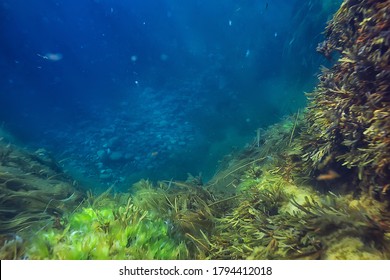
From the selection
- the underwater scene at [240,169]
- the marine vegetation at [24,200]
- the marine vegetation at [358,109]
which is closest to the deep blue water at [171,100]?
the underwater scene at [240,169]

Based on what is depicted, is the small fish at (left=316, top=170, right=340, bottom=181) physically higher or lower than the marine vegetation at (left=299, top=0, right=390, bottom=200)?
lower

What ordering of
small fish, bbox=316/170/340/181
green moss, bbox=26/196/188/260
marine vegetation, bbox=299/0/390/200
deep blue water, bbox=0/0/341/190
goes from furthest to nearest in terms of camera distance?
deep blue water, bbox=0/0/341/190 < small fish, bbox=316/170/340/181 < marine vegetation, bbox=299/0/390/200 < green moss, bbox=26/196/188/260

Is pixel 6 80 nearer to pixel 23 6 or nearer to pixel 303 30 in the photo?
pixel 23 6

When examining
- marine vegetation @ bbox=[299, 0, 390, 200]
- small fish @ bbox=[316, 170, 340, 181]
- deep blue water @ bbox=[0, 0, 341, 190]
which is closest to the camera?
marine vegetation @ bbox=[299, 0, 390, 200]

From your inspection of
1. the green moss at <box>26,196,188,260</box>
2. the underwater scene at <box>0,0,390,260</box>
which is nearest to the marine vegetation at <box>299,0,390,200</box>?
the underwater scene at <box>0,0,390,260</box>

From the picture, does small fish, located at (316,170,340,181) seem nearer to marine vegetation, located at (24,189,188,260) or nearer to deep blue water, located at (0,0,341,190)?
marine vegetation, located at (24,189,188,260)

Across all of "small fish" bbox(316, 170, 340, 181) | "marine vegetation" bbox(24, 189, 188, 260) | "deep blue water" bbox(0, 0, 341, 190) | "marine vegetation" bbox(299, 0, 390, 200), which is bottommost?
"marine vegetation" bbox(24, 189, 188, 260)

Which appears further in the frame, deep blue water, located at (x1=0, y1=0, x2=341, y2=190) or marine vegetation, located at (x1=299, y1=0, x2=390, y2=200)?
deep blue water, located at (x1=0, y1=0, x2=341, y2=190)

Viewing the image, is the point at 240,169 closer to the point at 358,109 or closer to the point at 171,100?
the point at 358,109

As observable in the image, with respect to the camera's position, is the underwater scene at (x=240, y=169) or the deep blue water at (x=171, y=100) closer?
the underwater scene at (x=240, y=169)

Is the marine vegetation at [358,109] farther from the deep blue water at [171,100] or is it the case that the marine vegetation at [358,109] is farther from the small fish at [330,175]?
the deep blue water at [171,100]

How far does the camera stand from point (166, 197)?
5.25m
